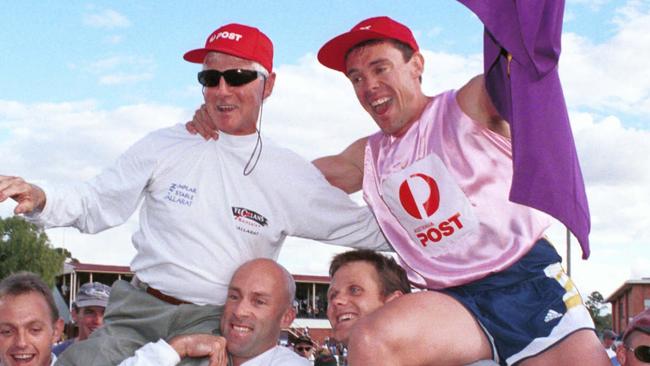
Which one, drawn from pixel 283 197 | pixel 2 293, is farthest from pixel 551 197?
pixel 2 293

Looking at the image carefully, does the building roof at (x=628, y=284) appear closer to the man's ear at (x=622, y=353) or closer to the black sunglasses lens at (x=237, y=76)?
the man's ear at (x=622, y=353)

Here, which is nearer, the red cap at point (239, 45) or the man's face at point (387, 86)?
the man's face at point (387, 86)

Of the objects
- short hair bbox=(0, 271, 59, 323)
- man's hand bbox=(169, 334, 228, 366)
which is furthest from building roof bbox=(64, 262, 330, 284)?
man's hand bbox=(169, 334, 228, 366)

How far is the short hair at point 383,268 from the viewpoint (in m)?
4.34

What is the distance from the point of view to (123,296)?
4.42 metres

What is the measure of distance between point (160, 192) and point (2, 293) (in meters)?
1.20

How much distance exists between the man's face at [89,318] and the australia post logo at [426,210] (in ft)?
15.1

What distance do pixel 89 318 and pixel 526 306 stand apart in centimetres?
507

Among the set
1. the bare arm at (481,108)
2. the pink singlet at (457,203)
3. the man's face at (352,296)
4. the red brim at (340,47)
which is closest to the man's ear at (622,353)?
the pink singlet at (457,203)

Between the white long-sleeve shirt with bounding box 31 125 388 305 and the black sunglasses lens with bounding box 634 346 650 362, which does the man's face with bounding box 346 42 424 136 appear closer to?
the white long-sleeve shirt with bounding box 31 125 388 305

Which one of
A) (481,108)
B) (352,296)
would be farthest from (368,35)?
(352,296)

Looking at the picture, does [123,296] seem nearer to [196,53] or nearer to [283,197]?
[283,197]

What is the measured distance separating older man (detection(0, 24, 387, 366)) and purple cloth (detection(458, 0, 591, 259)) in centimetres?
159

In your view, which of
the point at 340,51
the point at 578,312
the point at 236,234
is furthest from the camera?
the point at 236,234
